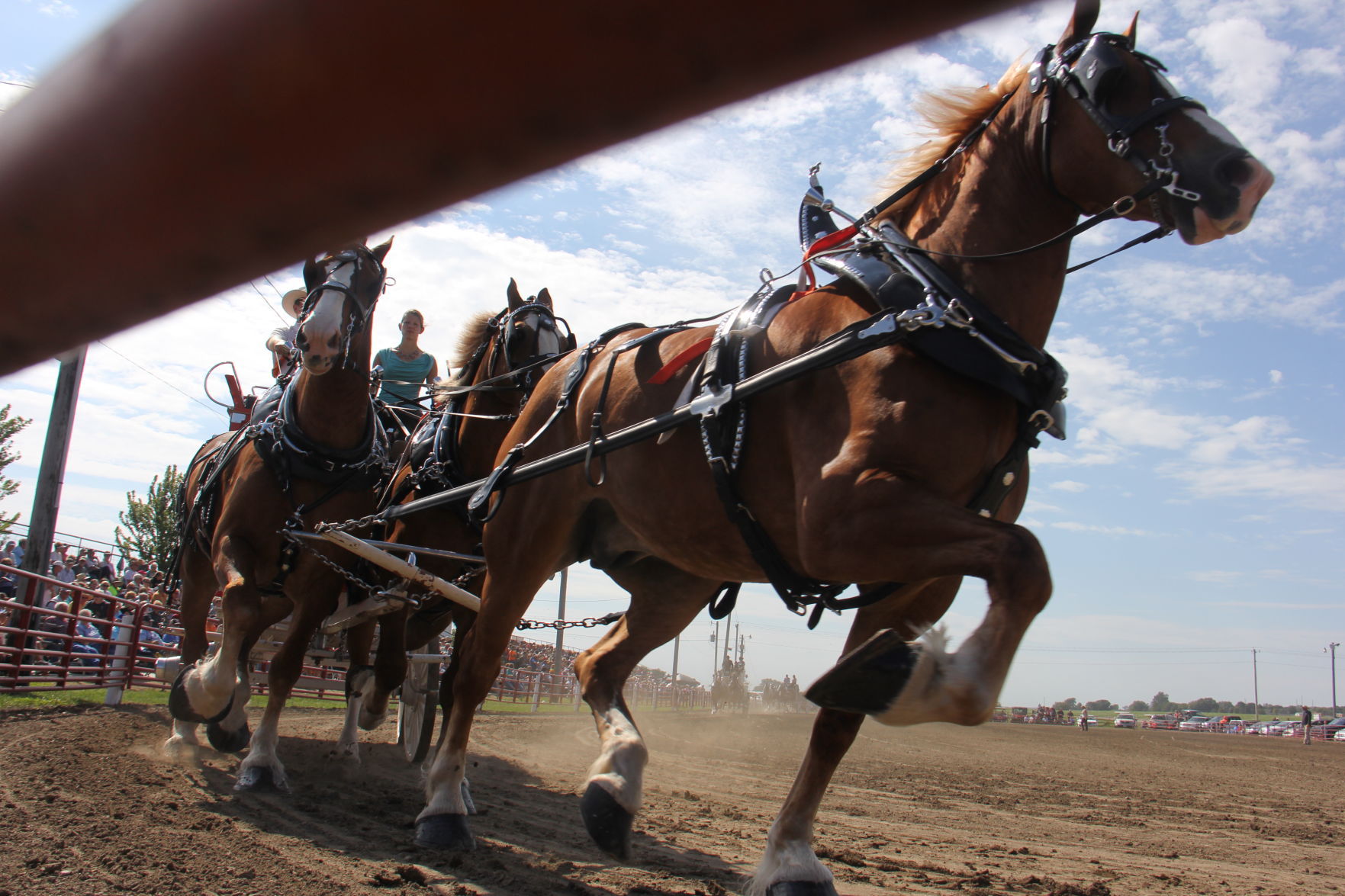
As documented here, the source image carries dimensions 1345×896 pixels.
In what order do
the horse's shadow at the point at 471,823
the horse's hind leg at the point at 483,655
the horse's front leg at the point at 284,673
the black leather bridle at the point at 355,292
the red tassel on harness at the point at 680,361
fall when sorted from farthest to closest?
the horse's front leg at the point at 284,673 < the black leather bridle at the point at 355,292 < the horse's hind leg at the point at 483,655 < the horse's shadow at the point at 471,823 < the red tassel on harness at the point at 680,361

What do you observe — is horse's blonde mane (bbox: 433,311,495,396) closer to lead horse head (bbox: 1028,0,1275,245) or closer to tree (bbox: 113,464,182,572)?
lead horse head (bbox: 1028,0,1275,245)

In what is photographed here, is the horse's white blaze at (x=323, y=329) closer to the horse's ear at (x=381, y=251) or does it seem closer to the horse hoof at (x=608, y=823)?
the horse's ear at (x=381, y=251)

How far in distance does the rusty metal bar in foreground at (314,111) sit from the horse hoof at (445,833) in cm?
430

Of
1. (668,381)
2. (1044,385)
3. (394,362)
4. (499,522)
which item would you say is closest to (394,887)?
(499,522)

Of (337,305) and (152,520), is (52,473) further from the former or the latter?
(152,520)

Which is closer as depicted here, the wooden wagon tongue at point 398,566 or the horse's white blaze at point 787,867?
the horse's white blaze at point 787,867

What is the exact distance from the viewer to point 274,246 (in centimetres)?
59

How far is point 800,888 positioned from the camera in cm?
342

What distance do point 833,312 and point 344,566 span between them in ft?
13.3

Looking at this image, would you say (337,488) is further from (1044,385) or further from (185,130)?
(185,130)

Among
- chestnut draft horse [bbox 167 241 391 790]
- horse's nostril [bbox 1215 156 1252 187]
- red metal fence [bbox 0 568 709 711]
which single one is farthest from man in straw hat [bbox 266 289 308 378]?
horse's nostril [bbox 1215 156 1252 187]

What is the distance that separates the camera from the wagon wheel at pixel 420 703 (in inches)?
287

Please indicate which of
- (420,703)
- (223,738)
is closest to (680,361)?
(223,738)

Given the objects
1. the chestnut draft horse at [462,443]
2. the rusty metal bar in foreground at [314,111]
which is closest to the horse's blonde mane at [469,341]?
the chestnut draft horse at [462,443]
